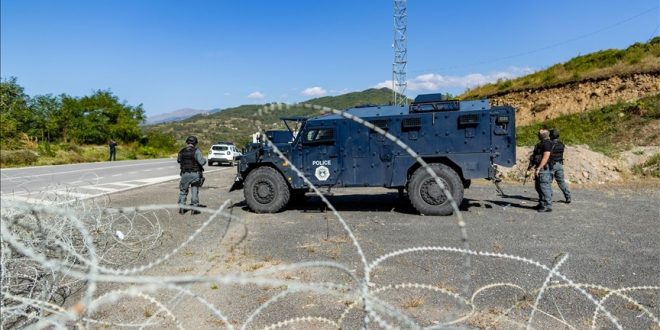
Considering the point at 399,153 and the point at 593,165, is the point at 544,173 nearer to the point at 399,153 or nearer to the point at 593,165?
the point at 399,153

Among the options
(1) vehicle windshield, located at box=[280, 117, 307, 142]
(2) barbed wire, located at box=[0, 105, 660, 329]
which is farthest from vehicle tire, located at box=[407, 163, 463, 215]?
(2) barbed wire, located at box=[0, 105, 660, 329]

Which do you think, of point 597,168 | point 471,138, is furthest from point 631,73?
point 471,138

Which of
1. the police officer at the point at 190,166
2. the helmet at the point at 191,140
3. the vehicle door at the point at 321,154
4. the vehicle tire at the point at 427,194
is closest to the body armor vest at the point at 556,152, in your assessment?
the vehicle tire at the point at 427,194

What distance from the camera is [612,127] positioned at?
58.0ft

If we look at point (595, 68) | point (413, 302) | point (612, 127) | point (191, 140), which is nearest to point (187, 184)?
point (191, 140)

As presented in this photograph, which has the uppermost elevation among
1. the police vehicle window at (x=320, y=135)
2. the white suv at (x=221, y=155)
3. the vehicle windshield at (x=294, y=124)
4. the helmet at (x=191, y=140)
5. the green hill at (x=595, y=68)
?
the green hill at (x=595, y=68)

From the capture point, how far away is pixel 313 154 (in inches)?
355

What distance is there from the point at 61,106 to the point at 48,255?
47065mm

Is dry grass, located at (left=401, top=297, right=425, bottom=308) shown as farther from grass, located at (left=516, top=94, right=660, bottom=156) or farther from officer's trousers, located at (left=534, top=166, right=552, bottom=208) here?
grass, located at (left=516, top=94, right=660, bottom=156)

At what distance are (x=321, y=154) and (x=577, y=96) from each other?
752 inches

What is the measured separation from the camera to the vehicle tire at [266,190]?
357 inches

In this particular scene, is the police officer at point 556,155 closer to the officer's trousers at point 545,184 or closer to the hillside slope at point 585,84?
the officer's trousers at point 545,184

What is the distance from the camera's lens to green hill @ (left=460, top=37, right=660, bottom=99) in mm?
21469

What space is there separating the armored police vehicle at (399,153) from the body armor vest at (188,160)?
93 centimetres
